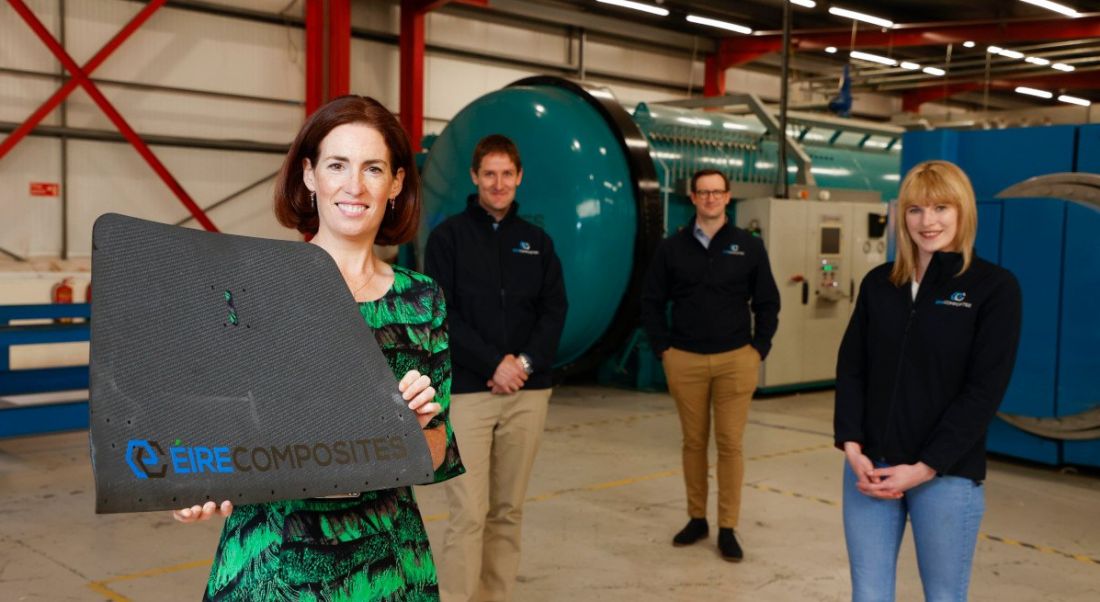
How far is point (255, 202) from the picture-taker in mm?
12188

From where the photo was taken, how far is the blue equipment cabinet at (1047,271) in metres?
5.75

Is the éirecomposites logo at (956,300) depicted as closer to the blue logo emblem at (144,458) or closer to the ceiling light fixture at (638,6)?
the blue logo emblem at (144,458)

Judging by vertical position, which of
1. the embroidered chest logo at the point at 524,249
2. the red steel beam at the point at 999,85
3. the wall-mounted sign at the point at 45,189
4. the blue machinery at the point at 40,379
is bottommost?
the blue machinery at the point at 40,379

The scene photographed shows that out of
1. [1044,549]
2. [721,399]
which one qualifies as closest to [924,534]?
[721,399]

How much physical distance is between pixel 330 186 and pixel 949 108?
2390cm

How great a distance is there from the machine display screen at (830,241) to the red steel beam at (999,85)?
40.5 feet

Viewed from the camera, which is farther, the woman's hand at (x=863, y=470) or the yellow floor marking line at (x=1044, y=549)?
the yellow floor marking line at (x=1044, y=549)

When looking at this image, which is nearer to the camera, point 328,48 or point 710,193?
point 710,193

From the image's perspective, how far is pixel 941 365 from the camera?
2.45 metres

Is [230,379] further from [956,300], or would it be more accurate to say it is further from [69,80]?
[69,80]

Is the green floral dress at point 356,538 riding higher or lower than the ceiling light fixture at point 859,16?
lower

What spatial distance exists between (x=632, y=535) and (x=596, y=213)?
3149 millimetres

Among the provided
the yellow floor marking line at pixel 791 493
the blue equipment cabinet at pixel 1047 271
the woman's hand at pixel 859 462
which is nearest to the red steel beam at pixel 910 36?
the blue equipment cabinet at pixel 1047 271

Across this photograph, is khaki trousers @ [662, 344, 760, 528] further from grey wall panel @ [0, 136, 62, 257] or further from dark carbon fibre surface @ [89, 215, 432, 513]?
grey wall panel @ [0, 136, 62, 257]
